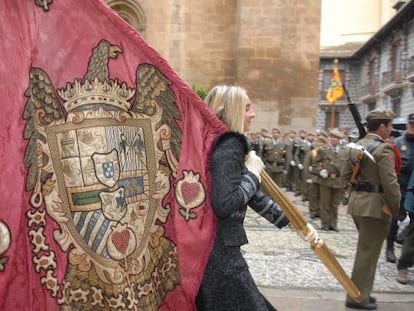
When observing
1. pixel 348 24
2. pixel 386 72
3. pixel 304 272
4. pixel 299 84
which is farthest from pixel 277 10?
pixel 348 24

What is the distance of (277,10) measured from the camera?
56.0 feet

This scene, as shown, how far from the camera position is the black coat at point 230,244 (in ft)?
8.48

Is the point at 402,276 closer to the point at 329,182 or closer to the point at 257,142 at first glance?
the point at 329,182

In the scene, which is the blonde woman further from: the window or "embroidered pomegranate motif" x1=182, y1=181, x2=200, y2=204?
the window

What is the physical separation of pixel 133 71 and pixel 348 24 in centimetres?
5535

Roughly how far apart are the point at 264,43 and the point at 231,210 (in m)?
15.3

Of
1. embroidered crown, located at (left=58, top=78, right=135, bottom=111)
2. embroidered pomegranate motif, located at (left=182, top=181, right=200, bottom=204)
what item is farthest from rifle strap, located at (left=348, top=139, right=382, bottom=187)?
embroidered crown, located at (left=58, top=78, right=135, bottom=111)

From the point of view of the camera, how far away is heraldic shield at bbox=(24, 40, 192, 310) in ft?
7.55

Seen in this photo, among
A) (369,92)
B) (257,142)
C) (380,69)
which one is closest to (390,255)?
(257,142)

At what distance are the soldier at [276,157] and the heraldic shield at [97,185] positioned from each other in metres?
→ 12.3

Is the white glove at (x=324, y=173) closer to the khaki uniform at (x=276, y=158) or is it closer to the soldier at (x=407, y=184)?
the soldier at (x=407, y=184)

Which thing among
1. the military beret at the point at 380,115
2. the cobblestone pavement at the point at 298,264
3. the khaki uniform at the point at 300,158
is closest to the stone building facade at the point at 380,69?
the khaki uniform at the point at 300,158

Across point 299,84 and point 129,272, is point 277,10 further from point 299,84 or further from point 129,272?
point 129,272

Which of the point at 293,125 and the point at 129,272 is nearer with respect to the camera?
the point at 129,272
